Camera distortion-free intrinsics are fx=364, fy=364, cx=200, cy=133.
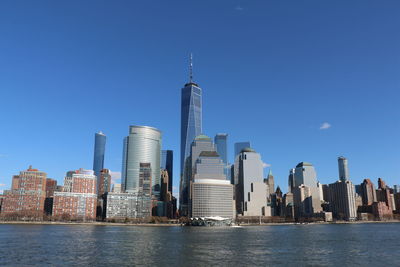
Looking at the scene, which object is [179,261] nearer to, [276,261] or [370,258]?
[276,261]

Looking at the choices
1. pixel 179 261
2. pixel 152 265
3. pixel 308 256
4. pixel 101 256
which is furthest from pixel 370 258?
pixel 101 256

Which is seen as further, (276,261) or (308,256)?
(308,256)

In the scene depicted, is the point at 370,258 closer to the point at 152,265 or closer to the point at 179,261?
the point at 179,261

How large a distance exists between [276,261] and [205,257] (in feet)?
56.3

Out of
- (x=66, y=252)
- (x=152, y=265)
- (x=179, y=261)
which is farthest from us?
(x=66, y=252)

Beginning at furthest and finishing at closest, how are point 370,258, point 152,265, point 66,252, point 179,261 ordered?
point 66,252 → point 370,258 → point 179,261 → point 152,265

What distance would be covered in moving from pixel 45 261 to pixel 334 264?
6295 centimetres

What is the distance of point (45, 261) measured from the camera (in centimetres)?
7981

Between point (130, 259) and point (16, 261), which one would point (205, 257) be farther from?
point (16, 261)

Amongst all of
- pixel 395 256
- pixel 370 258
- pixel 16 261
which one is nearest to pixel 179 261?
pixel 16 261

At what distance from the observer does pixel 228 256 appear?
90.1 metres

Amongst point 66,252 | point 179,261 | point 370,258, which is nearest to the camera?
point 179,261

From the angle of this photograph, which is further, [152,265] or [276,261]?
[276,261]

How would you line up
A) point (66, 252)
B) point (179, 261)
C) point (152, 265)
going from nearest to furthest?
point (152, 265), point (179, 261), point (66, 252)
